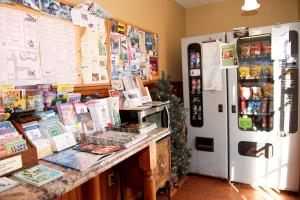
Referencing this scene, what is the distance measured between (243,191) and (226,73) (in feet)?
4.60

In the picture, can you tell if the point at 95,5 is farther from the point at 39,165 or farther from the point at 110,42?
the point at 39,165

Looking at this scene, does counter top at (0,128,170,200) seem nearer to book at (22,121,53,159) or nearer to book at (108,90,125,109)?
book at (22,121,53,159)

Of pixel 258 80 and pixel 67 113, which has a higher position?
pixel 258 80

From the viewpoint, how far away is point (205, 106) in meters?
2.79

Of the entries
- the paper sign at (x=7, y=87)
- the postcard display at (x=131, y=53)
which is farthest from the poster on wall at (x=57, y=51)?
the postcard display at (x=131, y=53)

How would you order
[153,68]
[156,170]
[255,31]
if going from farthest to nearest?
[153,68]
[255,31]
[156,170]

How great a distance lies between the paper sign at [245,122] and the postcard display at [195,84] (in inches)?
19.0

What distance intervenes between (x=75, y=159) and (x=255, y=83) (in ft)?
7.28

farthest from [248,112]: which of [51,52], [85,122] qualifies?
[51,52]

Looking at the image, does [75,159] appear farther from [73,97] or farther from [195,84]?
[195,84]

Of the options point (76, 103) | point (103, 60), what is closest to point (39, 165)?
point (76, 103)

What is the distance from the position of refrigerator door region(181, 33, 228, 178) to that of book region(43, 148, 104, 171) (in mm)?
1909

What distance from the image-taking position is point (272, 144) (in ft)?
8.15

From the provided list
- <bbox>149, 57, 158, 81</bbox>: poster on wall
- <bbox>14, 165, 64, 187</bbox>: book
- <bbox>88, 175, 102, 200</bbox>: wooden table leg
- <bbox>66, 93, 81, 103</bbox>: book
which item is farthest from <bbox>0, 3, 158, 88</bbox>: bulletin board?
<bbox>149, 57, 158, 81</bbox>: poster on wall
